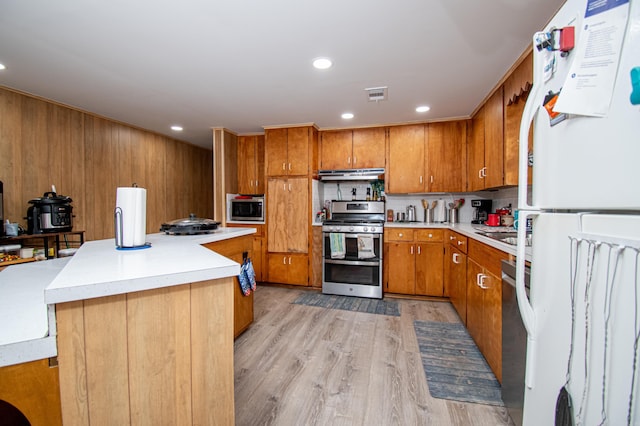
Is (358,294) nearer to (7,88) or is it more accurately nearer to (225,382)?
(225,382)

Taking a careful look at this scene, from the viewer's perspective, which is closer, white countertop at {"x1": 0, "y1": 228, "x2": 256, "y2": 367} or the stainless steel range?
white countertop at {"x1": 0, "y1": 228, "x2": 256, "y2": 367}

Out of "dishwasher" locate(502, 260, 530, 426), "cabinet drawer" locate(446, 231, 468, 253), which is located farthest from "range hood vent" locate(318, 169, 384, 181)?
"dishwasher" locate(502, 260, 530, 426)

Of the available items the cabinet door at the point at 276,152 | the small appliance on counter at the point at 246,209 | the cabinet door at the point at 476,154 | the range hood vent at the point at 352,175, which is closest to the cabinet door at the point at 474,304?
the cabinet door at the point at 476,154

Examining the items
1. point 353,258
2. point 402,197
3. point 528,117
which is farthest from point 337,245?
point 528,117

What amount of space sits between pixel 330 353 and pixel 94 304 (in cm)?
181

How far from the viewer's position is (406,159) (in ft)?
12.4

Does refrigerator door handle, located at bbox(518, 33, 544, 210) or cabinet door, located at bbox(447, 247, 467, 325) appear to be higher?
refrigerator door handle, located at bbox(518, 33, 544, 210)

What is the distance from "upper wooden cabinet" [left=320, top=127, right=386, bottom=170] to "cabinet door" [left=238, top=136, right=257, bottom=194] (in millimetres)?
1139

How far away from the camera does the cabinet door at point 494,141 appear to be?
8.27 ft

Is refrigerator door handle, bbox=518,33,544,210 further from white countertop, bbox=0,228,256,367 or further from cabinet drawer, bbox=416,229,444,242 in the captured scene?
cabinet drawer, bbox=416,229,444,242

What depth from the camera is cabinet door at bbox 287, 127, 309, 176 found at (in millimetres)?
3898

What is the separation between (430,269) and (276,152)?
262cm

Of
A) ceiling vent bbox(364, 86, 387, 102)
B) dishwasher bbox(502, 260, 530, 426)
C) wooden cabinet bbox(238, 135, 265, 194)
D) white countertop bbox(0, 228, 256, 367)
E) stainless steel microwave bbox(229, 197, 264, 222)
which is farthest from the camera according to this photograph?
wooden cabinet bbox(238, 135, 265, 194)

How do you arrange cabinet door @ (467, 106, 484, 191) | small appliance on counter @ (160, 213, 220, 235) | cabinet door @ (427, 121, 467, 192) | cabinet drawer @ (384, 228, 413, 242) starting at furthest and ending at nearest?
cabinet door @ (427, 121, 467, 192)
cabinet drawer @ (384, 228, 413, 242)
cabinet door @ (467, 106, 484, 191)
small appliance on counter @ (160, 213, 220, 235)
